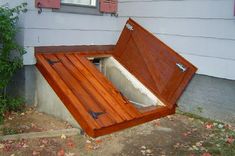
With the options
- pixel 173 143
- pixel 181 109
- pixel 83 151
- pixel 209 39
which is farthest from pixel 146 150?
pixel 209 39

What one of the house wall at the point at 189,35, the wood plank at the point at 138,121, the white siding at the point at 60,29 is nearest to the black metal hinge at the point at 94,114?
the wood plank at the point at 138,121

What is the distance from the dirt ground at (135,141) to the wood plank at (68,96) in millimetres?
240

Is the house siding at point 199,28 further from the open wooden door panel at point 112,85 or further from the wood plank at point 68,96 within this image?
the wood plank at point 68,96

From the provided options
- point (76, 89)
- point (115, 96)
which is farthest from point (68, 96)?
point (115, 96)

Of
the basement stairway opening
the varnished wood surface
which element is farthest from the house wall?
the basement stairway opening

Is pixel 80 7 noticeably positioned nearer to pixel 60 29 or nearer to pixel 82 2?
pixel 82 2

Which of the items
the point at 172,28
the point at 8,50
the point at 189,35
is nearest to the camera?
the point at 8,50

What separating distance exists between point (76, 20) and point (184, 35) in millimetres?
1977

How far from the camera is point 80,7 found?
6168 mm

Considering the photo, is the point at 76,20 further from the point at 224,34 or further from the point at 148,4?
the point at 224,34

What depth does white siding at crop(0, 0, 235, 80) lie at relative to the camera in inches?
205

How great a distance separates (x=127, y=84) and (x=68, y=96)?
153 centimetres

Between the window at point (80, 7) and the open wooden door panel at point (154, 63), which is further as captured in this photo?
the window at point (80, 7)

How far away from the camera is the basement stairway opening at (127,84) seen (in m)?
5.82
